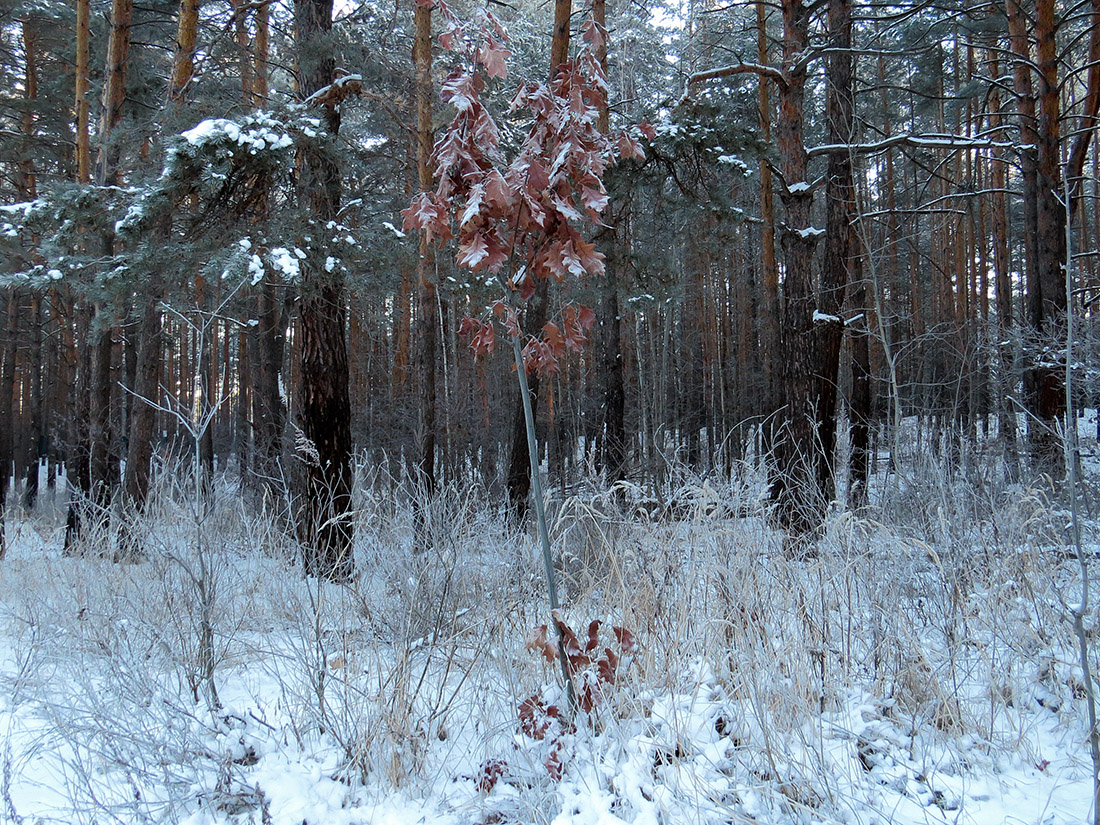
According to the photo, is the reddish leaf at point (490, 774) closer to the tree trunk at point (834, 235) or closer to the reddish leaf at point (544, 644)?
the reddish leaf at point (544, 644)

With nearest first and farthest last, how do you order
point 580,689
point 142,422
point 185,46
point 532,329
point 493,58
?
point 493,58, point 580,689, point 185,46, point 532,329, point 142,422

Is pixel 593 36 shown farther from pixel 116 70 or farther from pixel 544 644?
pixel 116 70

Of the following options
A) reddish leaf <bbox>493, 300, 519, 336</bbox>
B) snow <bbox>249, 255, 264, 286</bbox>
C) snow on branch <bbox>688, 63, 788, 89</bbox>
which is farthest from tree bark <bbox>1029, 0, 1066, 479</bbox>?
snow <bbox>249, 255, 264, 286</bbox>

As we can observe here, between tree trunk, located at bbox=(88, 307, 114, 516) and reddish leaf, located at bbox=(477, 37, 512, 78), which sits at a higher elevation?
reddish leaf, located at bbox=(477, 37, 512, 78)

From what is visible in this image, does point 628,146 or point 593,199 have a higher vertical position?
point 628,146

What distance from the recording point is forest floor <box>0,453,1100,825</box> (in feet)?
8.02

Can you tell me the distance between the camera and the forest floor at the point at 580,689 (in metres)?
2.44

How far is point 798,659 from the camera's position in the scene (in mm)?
2822

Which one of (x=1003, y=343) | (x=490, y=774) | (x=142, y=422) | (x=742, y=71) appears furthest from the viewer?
(x=1003, y=343)

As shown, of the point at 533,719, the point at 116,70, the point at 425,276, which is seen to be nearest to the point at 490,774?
the point at 533,719

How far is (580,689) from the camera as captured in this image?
2.68m

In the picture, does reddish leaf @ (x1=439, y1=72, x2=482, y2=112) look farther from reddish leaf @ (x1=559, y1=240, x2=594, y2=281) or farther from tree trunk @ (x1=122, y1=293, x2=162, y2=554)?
tree trunk @ (x1=122, y1=293, x2=162, y2=554)

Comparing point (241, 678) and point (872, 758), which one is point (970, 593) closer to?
point (872, 758)

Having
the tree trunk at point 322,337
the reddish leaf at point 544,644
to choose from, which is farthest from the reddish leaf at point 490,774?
the tree trunk at point 322,337
